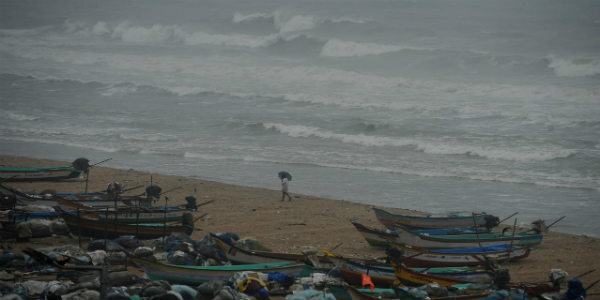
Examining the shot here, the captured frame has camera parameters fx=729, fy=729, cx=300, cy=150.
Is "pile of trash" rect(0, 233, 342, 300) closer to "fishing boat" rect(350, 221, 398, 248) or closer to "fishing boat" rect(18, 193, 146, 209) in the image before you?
"fishing boat" rect(18, 193, 146, 209)

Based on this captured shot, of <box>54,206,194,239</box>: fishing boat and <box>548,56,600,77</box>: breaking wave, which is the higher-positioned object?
<box>548,56,600,77</box>: breaking wave

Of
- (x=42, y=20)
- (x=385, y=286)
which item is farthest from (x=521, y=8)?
(x=385, y=286)

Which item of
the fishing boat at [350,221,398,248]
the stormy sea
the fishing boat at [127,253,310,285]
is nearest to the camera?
the fishing boat at [127,253,310,285]

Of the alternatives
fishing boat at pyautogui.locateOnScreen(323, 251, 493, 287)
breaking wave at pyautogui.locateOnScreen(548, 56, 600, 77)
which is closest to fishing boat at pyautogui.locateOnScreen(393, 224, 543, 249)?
fishing boat at pyautogui.locateOnScreen(323, 251, 493, 287)

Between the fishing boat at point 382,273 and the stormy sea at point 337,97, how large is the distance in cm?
555

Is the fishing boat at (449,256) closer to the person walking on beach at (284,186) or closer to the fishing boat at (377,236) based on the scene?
the fishing boat at (377,236)

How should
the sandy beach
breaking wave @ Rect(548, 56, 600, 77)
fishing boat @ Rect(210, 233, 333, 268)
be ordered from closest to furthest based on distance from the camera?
fishing boat @ Rect(210, 233, 333, 268) → the sandy beach → breaking wave @ Rect(548, 56, 600, 77)

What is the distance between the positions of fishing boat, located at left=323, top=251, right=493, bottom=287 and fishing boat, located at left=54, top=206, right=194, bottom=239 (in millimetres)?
3006

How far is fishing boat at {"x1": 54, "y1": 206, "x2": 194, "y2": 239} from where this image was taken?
11250 mm

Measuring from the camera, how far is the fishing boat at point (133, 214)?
11.3 metres

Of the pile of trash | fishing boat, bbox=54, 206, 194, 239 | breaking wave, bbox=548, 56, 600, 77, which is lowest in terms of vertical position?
the pile of trash

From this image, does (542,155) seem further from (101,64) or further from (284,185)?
(101,64)

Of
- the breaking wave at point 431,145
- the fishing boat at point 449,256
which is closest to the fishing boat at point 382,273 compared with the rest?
the fishing boat at point 449,256

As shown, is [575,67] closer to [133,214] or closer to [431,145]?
[431,145]
